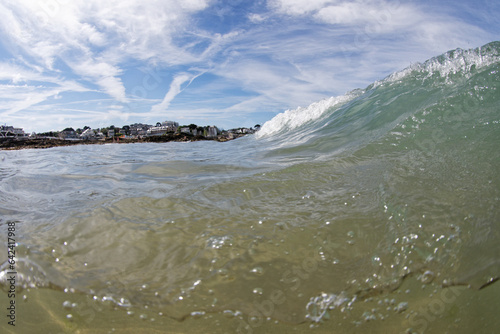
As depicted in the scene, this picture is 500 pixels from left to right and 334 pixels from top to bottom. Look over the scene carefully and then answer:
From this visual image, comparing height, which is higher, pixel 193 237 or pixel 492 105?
pixel 492 105

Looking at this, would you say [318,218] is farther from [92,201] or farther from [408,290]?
[92,201]

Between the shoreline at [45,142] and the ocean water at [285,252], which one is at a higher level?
the shoreline at [45,142]

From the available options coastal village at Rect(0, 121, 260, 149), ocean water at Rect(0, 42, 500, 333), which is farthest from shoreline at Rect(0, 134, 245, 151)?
ocean water at Rect(0, 42, 500, 333)

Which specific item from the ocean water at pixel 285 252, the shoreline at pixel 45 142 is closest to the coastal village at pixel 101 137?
the shoreline at pixel 45 142

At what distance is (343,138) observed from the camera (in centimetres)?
579

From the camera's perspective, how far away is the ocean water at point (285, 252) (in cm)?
148

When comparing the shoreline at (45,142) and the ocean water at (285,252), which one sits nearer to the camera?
the ocean water at (285,252)

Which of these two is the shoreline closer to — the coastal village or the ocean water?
the coastal village

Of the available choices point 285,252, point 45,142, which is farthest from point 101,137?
point 285,252

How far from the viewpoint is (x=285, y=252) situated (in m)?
1.88

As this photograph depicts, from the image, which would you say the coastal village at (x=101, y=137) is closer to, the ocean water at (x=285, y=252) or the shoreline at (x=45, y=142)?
the shoreline at (x=45, y=142)

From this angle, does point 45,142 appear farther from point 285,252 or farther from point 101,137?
point 285,252

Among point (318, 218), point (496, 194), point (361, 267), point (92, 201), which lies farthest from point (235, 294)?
point (92, 201)

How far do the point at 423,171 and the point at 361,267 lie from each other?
5.24 ft
